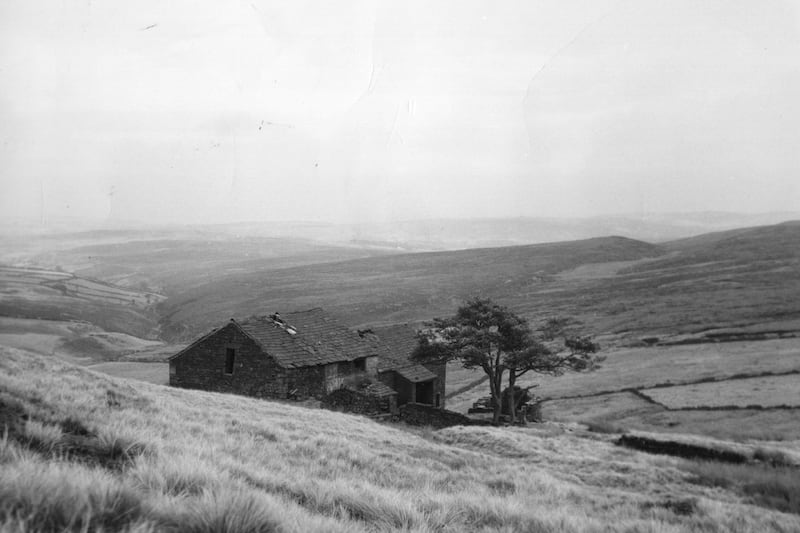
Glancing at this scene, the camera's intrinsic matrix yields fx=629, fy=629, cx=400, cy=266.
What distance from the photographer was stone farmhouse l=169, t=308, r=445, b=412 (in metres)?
34.2

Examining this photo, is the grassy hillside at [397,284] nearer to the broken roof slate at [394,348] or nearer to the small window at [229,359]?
the broken roof slate at [394,348]

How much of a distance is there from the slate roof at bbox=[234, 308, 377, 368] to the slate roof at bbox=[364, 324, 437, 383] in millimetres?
1400

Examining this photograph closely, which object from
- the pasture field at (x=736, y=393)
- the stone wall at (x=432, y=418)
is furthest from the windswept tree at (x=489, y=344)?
Answer: the pasture field at (x=736, y=393)

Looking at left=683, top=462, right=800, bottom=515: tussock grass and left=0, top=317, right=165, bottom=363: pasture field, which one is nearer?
left=683, top=462, right=800, bottom=515: tussock grass

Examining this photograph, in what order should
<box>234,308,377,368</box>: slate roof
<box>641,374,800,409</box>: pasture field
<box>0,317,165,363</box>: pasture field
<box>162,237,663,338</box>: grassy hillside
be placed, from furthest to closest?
1. <box>162,237,663,338</box>: grassy hillside
2. <box>0,317,165,363</box>: pasture field
3. <box>641,374,800,409</box>: pasture field
4. <box>234,308,377,368</box>: slate roof

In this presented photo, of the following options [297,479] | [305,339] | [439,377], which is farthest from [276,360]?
[297,479]

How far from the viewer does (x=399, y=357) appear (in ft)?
136

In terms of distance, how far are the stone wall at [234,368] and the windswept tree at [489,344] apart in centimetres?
887

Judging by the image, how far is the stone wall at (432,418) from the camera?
3284cm

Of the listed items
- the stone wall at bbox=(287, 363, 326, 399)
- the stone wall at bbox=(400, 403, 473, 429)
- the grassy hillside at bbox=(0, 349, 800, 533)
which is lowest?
the stone wall at bbox=(400, 403, 473, 429)

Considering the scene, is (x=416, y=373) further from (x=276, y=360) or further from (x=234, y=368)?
(x=234, y=368)

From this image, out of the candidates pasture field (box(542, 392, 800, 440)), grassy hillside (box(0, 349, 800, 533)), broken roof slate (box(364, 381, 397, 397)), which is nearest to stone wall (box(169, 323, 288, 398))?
broken roof slate (box(364, 381, 397, 397))

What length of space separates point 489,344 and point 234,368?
14.7m

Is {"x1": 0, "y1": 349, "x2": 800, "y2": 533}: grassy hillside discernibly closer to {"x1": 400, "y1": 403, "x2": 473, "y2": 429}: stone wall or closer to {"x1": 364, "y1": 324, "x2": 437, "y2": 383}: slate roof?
{"x1": 400, "y1": 403, "x2": 473, "y2": 429}: stone wall
